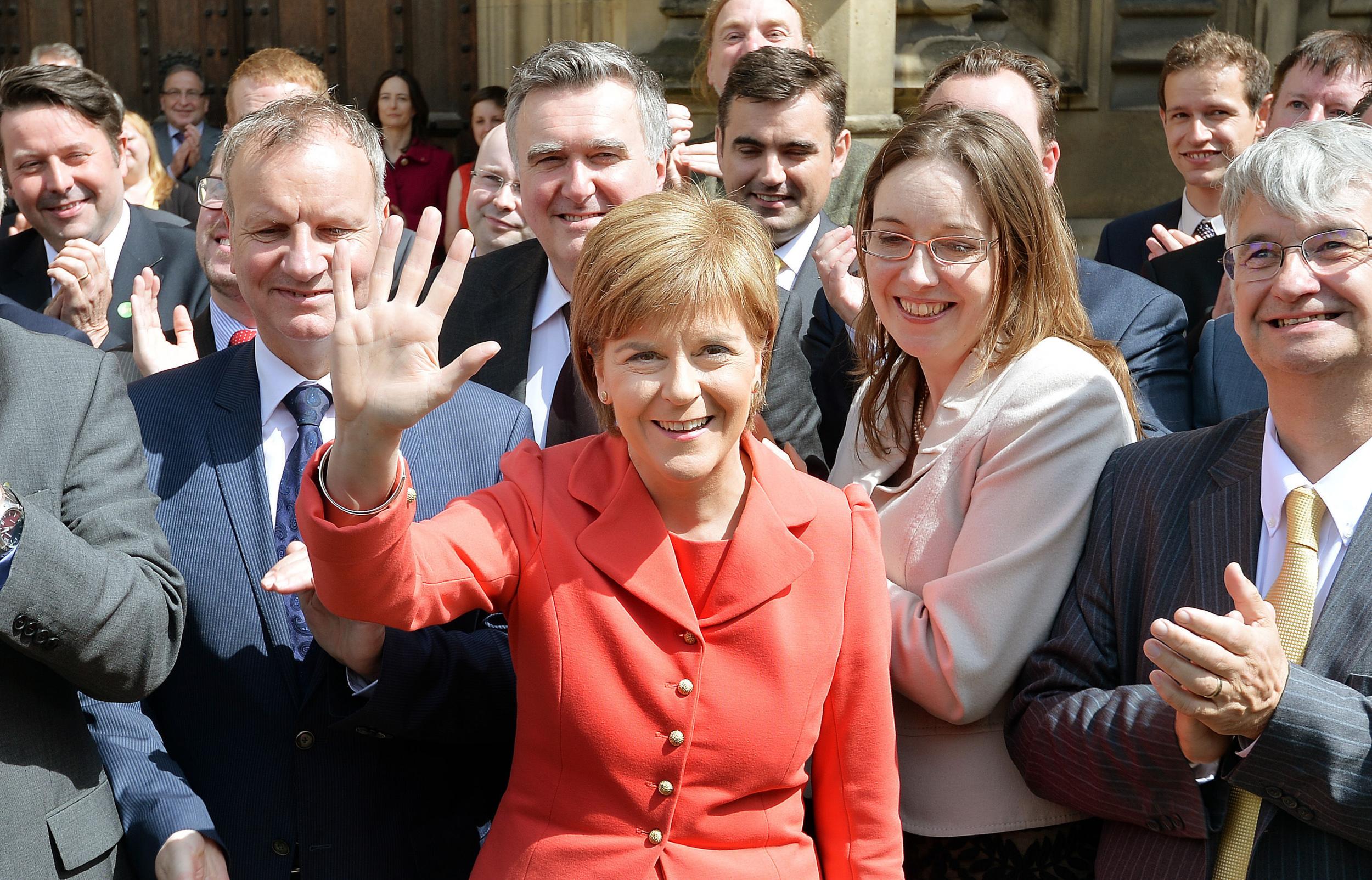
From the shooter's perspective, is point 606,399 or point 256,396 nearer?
point 606,399

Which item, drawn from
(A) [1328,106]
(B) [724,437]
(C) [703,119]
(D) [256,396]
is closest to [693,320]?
(B) [724,437]

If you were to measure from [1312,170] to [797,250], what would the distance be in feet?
6.42

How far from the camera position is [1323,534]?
2.21 m

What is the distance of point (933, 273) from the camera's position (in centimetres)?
254

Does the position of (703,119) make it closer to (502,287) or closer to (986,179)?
(502,287)

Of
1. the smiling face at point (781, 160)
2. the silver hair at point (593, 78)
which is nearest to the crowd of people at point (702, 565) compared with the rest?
the silver hair at point (593, 78)

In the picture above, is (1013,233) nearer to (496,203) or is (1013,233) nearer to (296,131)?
(296,131)

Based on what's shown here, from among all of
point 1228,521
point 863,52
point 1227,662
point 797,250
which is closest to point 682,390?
point 1227,662

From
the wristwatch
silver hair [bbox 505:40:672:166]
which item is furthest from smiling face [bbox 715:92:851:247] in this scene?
the wristwatch

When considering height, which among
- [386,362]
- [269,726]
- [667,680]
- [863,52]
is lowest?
[269,726]

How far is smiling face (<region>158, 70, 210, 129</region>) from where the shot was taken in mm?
7578

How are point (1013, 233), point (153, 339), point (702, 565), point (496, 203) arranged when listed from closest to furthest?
point (702, 565) → point (1013, 233) → point (153, 339) → point (496, 203)

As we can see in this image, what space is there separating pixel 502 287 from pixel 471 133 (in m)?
4.35

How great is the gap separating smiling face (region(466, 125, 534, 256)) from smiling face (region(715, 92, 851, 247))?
0.85 m
